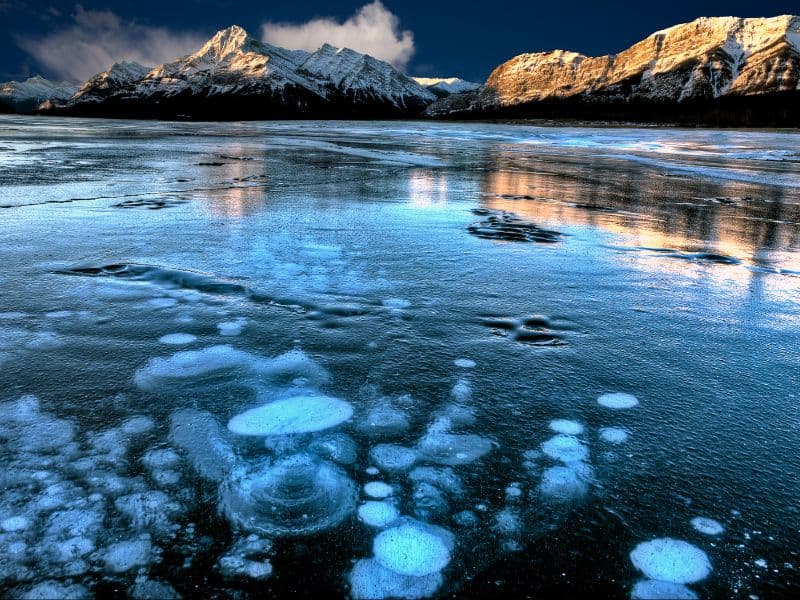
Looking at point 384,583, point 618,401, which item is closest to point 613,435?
point 618,401

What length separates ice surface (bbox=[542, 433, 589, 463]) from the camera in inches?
78.8

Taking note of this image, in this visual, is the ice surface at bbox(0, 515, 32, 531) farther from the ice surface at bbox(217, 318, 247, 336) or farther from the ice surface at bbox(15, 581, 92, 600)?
the ice surface at bbox(217, 318, 247, 336)

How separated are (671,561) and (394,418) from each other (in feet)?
3.51

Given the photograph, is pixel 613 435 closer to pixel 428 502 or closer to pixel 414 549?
pixel 428 502

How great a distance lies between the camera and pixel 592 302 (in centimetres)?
374

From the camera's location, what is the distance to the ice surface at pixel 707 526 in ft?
5.38

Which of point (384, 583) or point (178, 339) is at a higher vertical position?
point (178, 339)

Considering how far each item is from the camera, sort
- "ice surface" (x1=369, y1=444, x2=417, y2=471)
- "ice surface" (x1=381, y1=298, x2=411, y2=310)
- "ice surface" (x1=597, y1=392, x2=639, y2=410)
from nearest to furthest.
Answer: "ice surface" (x1=369, y1=444, x2=417, y2=471) → "ice surface" (x1=597, y1=392, x2=639, y2=410) → "ice surface" (x1=381, y1=298, x2=411, y2=310)

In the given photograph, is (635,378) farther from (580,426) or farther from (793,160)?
(793,160)

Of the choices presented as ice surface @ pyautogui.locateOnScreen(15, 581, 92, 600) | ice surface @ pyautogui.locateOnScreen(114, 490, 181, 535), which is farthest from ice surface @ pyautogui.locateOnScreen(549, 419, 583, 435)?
ice surface @ pyautogui.locateOnScreen(15, 581, 92, 600)

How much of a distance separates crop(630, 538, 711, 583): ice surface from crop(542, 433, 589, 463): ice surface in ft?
1.39

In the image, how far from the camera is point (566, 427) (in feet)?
7.18

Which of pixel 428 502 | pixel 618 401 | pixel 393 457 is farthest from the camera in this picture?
pixel 618 401

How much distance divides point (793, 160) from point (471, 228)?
20072 mm
